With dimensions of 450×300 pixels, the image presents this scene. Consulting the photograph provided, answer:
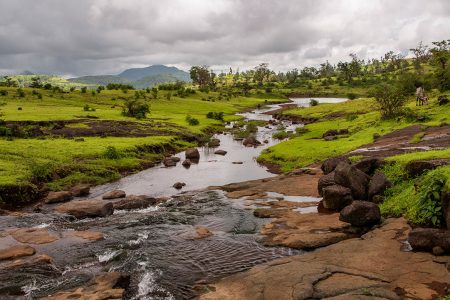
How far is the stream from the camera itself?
72.7 feet

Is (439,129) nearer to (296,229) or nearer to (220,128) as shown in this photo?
(296,229)

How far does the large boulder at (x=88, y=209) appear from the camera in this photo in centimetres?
3547

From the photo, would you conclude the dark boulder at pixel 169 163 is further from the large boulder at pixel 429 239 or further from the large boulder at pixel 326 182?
the large boulder at pixel 429 239

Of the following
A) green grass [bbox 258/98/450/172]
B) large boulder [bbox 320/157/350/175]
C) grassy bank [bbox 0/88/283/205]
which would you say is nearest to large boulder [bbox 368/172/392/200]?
large boulder [bbox 320/157/350/175]

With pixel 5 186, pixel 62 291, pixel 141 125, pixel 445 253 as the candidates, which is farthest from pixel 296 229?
pixel 141 125

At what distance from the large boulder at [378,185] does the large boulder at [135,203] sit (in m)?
20.1

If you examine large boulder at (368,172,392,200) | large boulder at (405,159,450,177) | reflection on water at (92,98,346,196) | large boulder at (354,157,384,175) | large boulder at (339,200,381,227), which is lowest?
reflection on water at (92,98,346,196)

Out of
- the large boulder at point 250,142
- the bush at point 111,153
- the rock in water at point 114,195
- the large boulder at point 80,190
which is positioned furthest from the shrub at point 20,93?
the rock in water at point 114,195

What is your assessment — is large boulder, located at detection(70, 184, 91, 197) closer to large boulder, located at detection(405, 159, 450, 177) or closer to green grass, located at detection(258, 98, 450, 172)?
green grass, located at detection(258, 98, 450, 172)

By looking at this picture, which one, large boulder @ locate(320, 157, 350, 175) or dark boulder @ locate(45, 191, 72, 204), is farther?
large boulder @ locate(320, 157, 350, 175)

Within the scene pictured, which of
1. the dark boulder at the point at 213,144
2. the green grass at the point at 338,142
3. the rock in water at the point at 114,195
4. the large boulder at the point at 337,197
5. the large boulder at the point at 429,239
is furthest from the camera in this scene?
the dark boulder at the point at 213,144

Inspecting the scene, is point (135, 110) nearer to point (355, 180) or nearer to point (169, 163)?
point (169, 163)

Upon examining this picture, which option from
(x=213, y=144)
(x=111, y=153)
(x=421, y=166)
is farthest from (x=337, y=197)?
(x=213, y=144)

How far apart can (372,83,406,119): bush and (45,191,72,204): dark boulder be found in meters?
53.4
